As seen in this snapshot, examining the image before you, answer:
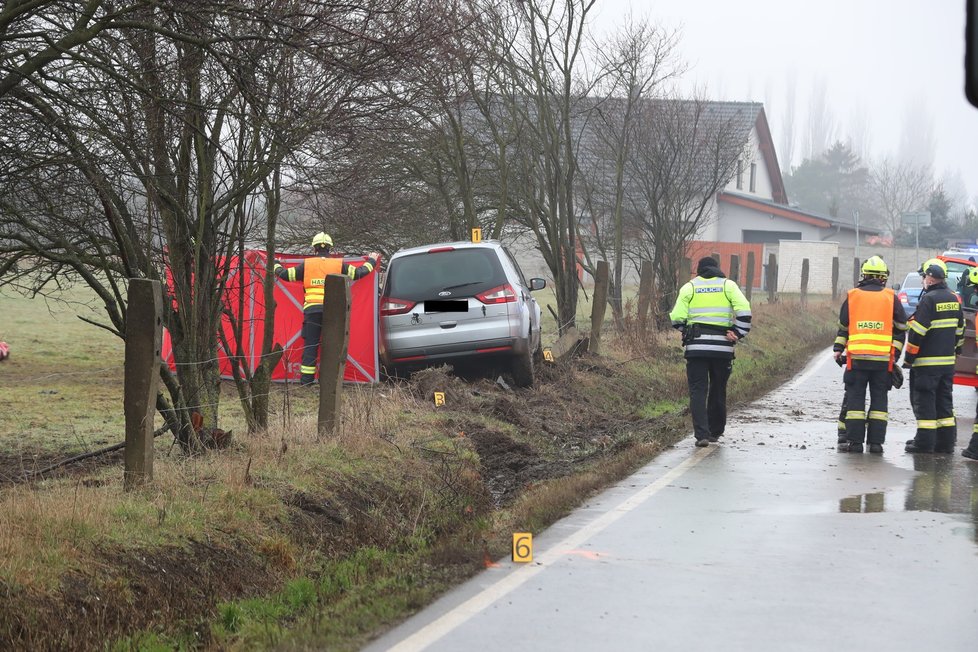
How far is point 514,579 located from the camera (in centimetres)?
707

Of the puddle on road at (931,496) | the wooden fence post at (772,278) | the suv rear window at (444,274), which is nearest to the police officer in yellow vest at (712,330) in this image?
the puddle on road at (931,496)

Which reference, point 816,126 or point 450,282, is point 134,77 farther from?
point 816,126

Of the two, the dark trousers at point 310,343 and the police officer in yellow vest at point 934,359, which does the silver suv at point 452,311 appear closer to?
the dark trousers at point 310,343

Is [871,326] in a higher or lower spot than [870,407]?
higher

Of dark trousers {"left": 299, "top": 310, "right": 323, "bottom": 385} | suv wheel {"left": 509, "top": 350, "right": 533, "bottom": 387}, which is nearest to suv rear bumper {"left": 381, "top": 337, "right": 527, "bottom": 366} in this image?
suv wheel {"left": 509, "top": 350, "right": 533, "bottom": 387}

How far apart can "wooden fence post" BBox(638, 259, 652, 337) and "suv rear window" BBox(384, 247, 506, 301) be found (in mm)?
6504

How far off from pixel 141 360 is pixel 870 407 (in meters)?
7.72

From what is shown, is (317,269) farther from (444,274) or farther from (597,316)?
(597,316)

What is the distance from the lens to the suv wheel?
15152mm

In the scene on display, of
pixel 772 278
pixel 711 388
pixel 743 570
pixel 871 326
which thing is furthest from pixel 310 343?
pixel 772 278

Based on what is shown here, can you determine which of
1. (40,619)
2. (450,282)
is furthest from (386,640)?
(450,282)

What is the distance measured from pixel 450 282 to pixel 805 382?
767 cm

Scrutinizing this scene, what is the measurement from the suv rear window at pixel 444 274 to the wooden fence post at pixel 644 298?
6.50 meters

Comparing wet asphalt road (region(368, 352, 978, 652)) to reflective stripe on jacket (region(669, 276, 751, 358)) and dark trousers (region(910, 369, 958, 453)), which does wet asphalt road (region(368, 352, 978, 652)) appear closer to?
dark trousers (region(910, 369, 958, 453))
